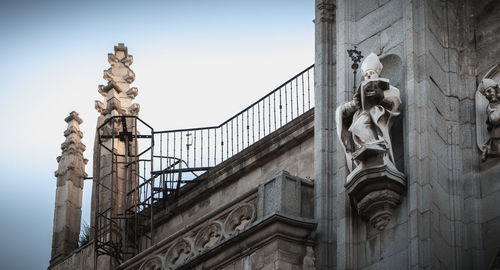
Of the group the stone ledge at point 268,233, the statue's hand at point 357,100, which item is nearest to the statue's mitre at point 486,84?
the statue's hand at point 357,100

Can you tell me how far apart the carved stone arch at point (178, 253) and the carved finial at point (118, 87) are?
21.3 feet

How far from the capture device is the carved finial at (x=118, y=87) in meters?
31.5

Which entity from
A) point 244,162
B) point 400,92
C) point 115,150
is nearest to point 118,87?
point 115,150

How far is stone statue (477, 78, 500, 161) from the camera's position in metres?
23.1

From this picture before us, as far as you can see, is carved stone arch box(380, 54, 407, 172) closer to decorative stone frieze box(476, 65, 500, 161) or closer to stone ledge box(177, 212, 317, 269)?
decorative stone frieze box(476, 65, 500, 161)

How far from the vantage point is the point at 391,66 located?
2392cm

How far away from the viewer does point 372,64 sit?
77.5 ft

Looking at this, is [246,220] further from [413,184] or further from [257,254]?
[413,184]

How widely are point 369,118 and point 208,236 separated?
3169mm

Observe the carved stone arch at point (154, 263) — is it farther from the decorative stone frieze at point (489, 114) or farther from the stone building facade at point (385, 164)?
the decorative stone frieze at point (489, 114)

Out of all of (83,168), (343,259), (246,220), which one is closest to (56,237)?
(83,168)

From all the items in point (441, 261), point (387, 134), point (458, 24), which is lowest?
point (441, 261)

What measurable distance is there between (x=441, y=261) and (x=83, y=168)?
11948 mm

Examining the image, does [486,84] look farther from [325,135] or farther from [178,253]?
[178,253]
